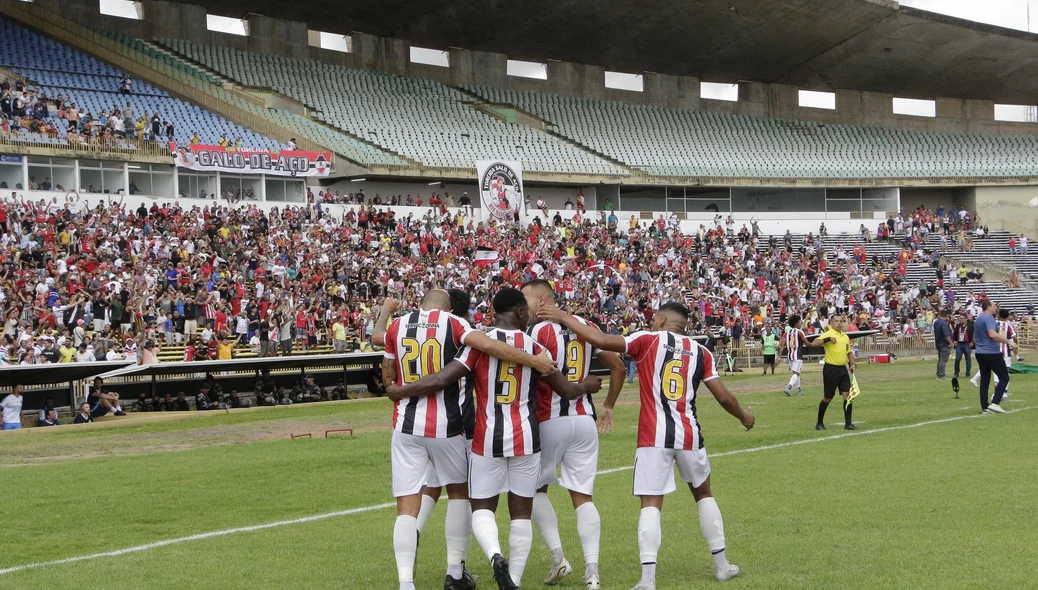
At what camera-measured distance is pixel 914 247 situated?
57.8 m

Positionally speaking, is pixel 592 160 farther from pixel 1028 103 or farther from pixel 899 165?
pixel 1028 103

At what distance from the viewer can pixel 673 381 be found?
875 centimetres

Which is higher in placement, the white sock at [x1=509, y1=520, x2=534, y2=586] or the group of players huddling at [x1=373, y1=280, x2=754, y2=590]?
the group of players huddling at [x1=373, y1=280, x2=754, y2=590]

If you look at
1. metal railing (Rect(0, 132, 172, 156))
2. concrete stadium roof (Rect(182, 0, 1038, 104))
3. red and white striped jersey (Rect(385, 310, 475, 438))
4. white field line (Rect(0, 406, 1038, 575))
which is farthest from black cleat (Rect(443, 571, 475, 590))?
concrete stadium roof (Rect(182, 0, 1038, 104))

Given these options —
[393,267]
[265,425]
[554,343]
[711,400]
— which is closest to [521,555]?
[554,343]

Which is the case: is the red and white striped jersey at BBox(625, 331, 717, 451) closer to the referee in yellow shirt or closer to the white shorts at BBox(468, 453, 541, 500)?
the white shorts at BBox(468, 453, 541, 500)

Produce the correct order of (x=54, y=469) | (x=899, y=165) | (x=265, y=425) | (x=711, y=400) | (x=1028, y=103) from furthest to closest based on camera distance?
(x=1028, y=103) → (x=899, y=165) → (x=711, y=400) → (x=265, y=425) → (x=54, y=469)

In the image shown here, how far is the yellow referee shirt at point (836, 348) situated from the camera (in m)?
19.2

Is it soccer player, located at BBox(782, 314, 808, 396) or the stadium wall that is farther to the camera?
the stadium wall

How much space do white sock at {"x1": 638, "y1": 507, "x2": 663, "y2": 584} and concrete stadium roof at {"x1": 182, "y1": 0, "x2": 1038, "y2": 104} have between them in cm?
4896

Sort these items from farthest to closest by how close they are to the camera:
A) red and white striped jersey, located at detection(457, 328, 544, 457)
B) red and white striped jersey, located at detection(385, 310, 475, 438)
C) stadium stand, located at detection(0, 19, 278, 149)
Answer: stadium stand, located at detection(0, 19, 278, 149)
red and white striped jersey, located at detection(385, 310, 475, 438)
red and white striped jersey, located at detection(457, 328, 544, 457)

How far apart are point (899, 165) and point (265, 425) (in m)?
51.3

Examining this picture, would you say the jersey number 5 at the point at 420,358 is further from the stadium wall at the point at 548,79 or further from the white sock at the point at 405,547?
the stadium wall at the point at 548,79

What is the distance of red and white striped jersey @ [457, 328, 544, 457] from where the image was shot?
27.3 feet
